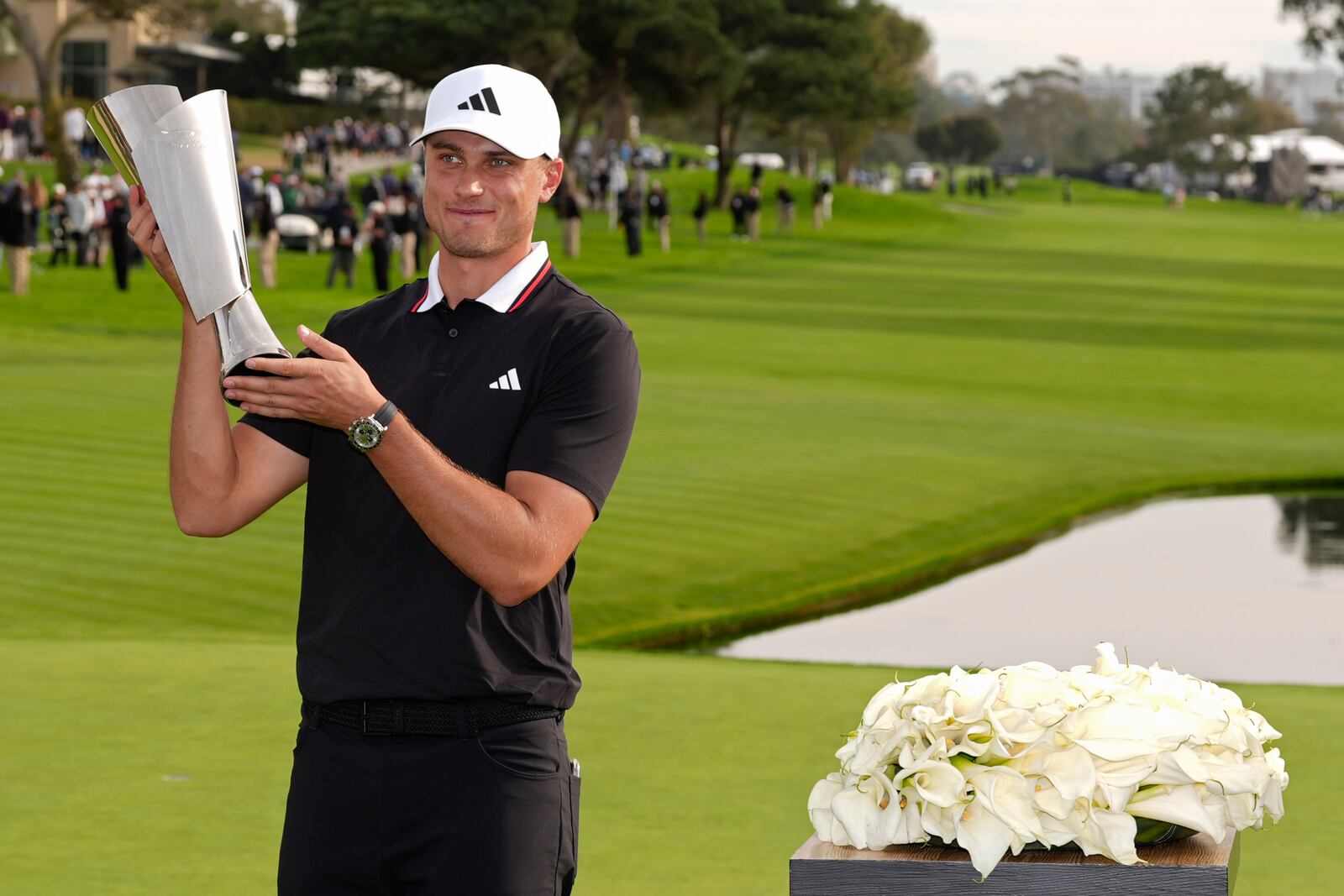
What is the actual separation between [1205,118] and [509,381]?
558ft

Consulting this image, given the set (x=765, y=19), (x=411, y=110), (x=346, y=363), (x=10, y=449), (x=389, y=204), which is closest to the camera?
(x=346, y=363)

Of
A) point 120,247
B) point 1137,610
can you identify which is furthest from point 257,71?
point 1137,610

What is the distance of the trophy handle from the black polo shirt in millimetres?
259

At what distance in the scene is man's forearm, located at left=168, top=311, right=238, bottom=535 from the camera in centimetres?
351

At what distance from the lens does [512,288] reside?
3693 millimetres

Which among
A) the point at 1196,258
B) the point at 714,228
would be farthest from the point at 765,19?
the point at 1196,258

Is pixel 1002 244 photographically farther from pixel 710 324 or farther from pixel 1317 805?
pixel 1317 805

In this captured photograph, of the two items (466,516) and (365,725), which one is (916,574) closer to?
(365,725)

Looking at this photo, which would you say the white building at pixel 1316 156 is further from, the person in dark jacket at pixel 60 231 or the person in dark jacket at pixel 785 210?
the person in dark jacket at pixel 60 231

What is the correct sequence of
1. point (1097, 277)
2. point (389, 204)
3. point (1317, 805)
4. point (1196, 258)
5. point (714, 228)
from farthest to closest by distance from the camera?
point (714, 228)
point (1196, 258)
point (1097, 277)
point (389, 204)
point (1317, 805)

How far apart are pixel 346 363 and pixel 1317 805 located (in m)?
5.29

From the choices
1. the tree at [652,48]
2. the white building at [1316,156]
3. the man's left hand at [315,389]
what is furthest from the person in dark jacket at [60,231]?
the white building at [1316,156]

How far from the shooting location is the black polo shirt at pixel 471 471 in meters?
3.50

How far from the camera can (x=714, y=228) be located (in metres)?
69.9
